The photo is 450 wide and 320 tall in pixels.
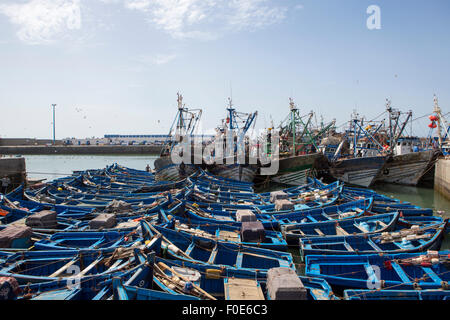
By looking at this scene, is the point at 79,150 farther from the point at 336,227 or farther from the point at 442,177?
the point at 336,227

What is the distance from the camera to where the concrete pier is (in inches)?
985

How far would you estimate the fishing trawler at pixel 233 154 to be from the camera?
27734 millimetres

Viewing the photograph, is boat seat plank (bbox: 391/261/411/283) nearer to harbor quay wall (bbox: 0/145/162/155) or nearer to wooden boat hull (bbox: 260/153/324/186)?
wooden boat hull (bbox: 260/153/324/186)

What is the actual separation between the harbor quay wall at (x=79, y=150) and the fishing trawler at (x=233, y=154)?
181 ft

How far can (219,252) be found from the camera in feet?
32.6

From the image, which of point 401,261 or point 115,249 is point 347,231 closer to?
point 401,261

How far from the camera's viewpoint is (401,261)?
29.3 ft

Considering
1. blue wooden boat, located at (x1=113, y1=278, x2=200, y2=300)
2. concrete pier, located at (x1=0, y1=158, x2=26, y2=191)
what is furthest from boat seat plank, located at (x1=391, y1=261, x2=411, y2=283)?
concrete pier, located at (x1=0, y1=158, x2=26, y2=191)

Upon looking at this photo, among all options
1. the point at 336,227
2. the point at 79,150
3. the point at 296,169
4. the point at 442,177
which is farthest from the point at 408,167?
the point at 79,150

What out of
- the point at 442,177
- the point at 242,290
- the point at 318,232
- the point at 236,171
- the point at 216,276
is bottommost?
the point at 318,232

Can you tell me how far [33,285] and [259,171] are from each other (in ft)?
81.0

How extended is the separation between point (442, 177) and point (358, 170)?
6.70 meters

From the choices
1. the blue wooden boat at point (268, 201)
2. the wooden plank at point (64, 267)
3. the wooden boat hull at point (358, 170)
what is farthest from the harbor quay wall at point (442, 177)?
the wooden plank at point (64, 267)
